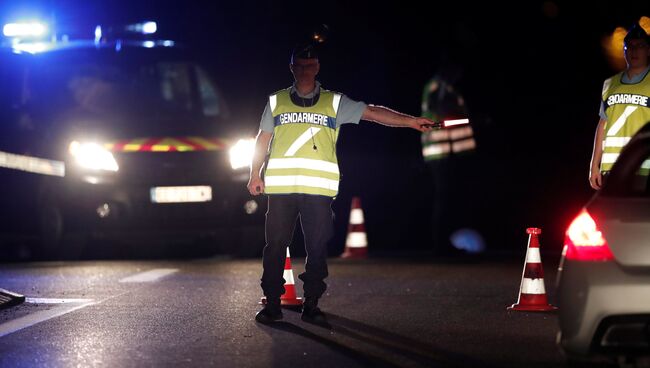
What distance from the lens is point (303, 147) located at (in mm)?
9625

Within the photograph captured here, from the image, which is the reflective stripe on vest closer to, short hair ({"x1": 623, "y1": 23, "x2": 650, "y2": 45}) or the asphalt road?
the asphalt road

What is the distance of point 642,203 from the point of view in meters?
6.84

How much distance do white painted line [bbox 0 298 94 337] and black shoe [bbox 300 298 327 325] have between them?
162 centimetres

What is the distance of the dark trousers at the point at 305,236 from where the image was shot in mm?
9680

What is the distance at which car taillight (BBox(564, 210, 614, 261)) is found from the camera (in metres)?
6.84

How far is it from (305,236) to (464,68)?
1281 centimetres

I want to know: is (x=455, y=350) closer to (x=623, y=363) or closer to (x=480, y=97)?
(x=623, y=363)

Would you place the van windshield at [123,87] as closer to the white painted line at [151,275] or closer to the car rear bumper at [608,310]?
the white painted line at [151,275]

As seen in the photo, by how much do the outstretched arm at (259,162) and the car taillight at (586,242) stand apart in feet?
10.5

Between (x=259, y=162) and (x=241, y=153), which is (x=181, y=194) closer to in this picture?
(x=241, y=153)

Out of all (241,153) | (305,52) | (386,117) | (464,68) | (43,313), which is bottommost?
(43,313)

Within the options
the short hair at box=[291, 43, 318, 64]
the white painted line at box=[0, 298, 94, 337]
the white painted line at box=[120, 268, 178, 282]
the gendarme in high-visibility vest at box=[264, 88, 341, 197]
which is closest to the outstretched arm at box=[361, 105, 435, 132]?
the gendarme in high-visibility vest at box=[264, 88, 341, 197]

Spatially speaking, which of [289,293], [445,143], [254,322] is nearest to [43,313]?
[254,322]

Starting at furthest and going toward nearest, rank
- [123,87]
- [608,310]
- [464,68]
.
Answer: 1. [464,68]
2. [123,87]
3. [608,310]
